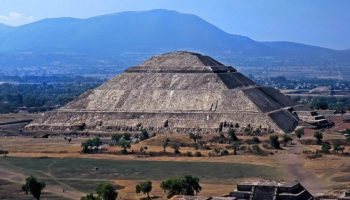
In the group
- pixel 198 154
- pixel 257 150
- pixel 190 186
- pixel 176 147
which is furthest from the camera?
pixel 176 147

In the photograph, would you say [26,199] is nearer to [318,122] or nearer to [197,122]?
[197,122]

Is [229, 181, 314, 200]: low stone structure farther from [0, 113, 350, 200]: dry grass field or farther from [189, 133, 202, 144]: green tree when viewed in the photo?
[189, 133, 202, 144]: green tree

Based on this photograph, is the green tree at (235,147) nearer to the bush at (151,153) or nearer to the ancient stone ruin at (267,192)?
the bush at (151,153)

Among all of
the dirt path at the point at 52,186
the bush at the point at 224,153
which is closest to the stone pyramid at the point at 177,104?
the bush at the point at 224,153

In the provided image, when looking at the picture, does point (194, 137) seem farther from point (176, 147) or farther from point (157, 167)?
point (157, 167)

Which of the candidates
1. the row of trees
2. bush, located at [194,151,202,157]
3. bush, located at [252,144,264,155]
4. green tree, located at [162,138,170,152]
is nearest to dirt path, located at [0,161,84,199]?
the row of trees

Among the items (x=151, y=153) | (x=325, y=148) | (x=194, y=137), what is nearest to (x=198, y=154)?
(x=151, y=153)
